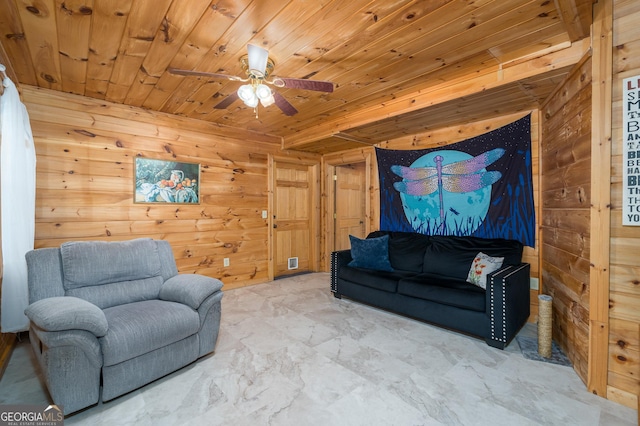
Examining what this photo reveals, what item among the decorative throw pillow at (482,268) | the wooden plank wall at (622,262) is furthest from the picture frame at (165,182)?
the wooden plank wall at (622,262)

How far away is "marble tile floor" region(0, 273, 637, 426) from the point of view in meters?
1.62

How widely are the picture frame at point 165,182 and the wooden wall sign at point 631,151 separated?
409cm

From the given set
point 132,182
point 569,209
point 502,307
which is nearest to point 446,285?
point 502,307

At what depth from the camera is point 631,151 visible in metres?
1.65

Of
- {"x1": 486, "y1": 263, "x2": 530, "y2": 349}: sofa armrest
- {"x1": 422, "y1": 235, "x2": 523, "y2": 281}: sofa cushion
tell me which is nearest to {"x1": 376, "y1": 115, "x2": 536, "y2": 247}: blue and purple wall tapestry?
{"x1": 422, "y1": 235, "x2": 523, "y2": 281}: sofa cushion

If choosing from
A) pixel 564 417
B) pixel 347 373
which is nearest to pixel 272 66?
pixel 347 373

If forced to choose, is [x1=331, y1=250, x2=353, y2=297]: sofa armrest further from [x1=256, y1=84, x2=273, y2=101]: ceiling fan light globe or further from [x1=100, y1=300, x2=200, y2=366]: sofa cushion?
[x1=256, y1=84, x2=273, y2=101]: ceiling fan light globe

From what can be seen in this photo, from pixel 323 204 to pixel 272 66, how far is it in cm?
322

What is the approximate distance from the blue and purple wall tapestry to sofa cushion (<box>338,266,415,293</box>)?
87 centimetres

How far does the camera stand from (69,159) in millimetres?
3020

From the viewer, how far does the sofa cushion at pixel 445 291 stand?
8.37ft

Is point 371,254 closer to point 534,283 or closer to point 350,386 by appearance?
point 534,283

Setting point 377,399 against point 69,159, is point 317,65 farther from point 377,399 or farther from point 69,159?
point 69,159

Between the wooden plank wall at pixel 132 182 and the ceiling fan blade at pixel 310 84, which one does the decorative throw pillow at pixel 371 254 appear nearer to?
the wooden plank wall at pixel 132 182
